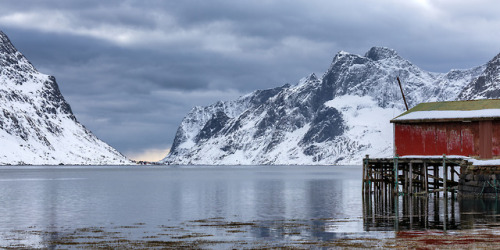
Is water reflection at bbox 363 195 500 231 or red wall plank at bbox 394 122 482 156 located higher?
red wall plank at bbox 394 122 482 156

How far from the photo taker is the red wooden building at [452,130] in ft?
219

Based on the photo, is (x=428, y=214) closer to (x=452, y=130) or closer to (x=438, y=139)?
(x=438, y=139)

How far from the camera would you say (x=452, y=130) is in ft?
225

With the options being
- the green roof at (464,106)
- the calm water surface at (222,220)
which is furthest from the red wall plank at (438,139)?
the calm water surface at (222,220)

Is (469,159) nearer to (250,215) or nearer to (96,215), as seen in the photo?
(250,215)

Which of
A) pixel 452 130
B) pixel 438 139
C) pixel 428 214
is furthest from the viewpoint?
pixel 438 139

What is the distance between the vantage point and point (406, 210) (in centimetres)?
5869

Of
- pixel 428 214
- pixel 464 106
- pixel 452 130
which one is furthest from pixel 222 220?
pixel 464 106

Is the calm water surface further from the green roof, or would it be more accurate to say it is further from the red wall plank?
the green roof

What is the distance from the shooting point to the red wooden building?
66688mm

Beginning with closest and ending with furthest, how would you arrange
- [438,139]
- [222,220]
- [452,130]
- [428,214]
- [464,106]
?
1. [428,214]
2. [222,220]
3. [452,130]
4. [438,139]
5. [464,106]

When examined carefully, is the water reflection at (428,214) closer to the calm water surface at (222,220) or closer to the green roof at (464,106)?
the calm water surface at (222,220)

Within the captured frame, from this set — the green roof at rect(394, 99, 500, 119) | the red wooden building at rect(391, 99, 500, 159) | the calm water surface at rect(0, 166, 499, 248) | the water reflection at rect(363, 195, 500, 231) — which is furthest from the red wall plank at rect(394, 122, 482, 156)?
the calm water surface at rect(0, 166, 499, 248)

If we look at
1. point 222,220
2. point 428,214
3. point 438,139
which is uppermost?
point 438,139
